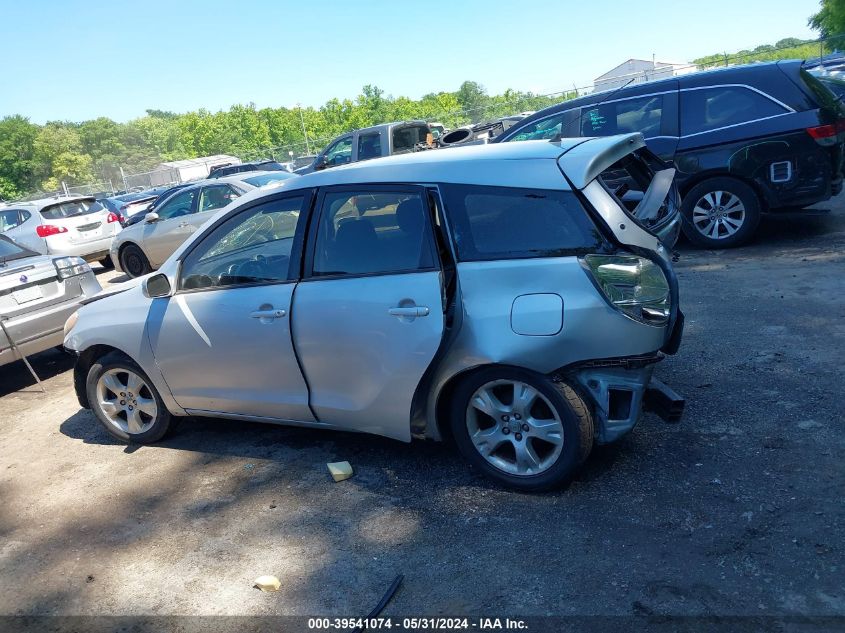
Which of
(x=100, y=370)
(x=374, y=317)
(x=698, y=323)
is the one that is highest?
(x=374, y=317)

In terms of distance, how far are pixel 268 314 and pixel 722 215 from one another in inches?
239

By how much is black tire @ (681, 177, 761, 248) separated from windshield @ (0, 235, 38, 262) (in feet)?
23.9

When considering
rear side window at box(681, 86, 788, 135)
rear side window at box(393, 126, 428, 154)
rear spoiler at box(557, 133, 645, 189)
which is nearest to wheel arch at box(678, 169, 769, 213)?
rear side window at box(681, 86, 788, 135)

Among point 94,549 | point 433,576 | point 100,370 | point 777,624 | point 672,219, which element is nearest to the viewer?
point 777,624

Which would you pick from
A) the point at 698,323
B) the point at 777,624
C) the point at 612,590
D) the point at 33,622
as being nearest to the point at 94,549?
the point at 33,622

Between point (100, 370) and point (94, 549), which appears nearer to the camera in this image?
point (94, 549)

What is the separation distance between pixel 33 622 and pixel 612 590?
8.36ft

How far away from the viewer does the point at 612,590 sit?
2.73 metres

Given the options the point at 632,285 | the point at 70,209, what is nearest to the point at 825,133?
the point at 632,285

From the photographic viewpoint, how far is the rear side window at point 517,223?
3.30 m

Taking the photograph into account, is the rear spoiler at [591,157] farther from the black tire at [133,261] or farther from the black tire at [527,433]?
the black tire at [133,261]

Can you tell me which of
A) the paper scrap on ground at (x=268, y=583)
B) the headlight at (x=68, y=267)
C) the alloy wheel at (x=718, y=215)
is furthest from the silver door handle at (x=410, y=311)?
the alloy wheel at (x=718, y=215)

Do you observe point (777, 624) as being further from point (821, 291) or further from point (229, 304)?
point (821, 291)

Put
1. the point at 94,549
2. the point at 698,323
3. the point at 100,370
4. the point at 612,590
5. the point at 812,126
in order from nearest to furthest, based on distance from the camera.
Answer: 1. the point at 612,590
2. the point at 94,549
3. the point at 100,370
4. the point at 698,323
5. the point at 812,126
